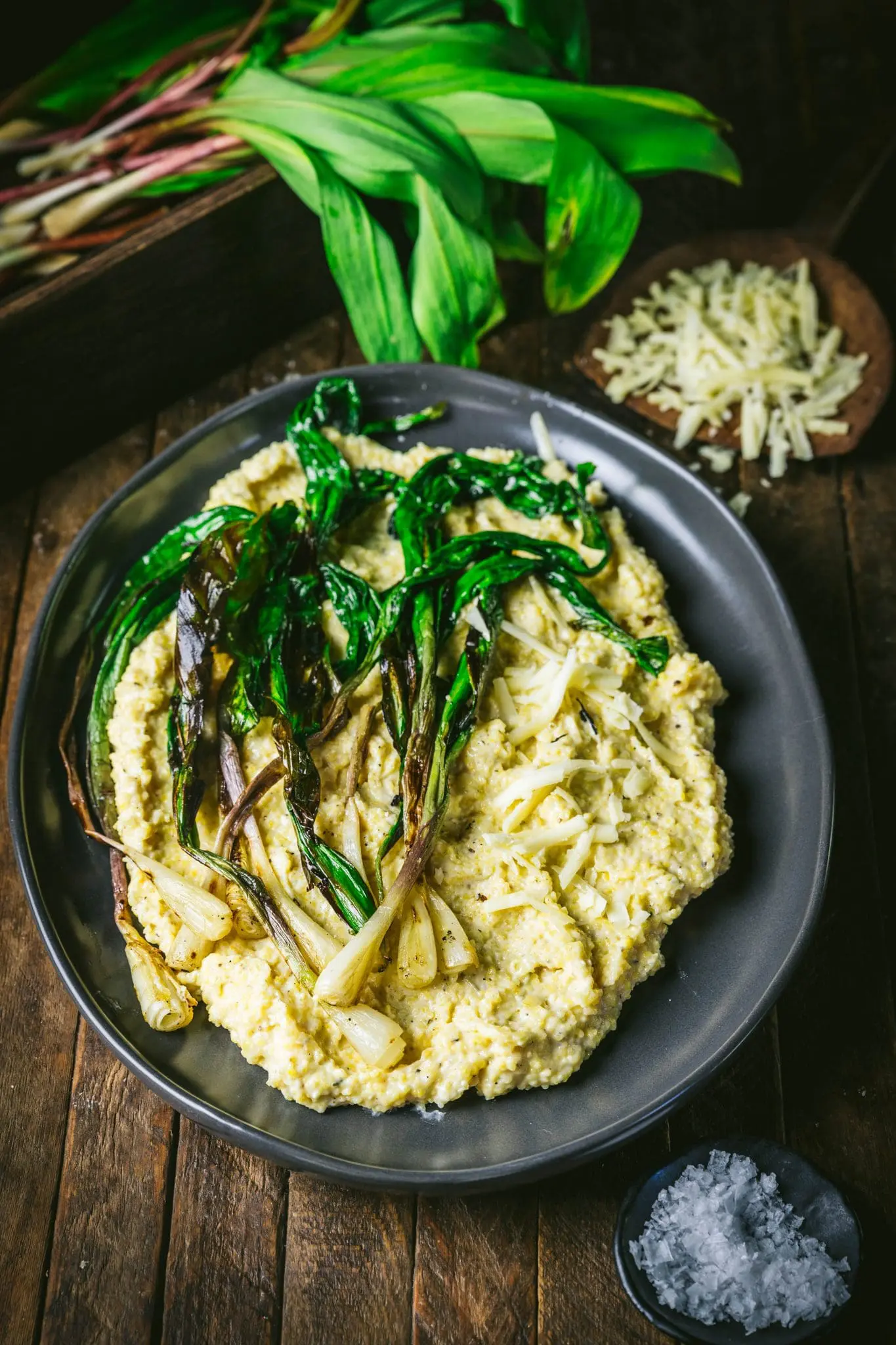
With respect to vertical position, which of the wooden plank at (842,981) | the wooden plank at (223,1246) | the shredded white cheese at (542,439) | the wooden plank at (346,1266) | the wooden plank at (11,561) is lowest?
the wooden plank at (842,981)

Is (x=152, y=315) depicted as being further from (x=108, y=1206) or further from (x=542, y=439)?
(x=108, y=1206)

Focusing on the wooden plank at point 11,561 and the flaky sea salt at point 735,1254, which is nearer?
the flaky sea salt at point 735,1254

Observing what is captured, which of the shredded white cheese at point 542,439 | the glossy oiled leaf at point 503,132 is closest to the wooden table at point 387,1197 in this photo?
the shredded white cheese at point 542,439

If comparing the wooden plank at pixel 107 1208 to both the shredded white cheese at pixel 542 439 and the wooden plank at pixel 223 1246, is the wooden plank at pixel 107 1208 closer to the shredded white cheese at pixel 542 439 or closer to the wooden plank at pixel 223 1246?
the wooden plank at pixel 223 1246

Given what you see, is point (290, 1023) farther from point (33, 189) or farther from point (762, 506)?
point (33, 189)

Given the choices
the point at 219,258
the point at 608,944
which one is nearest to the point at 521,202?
the point at 219,258

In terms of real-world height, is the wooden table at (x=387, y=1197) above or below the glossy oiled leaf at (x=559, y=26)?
below

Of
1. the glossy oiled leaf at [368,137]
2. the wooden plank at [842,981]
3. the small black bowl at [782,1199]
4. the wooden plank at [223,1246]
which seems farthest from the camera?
the glossy oiled leaf at [368,137]
